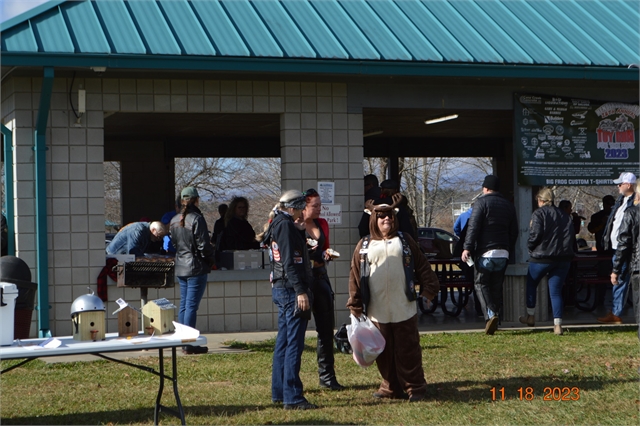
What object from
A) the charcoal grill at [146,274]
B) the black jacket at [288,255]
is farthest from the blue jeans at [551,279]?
the charcoal grill at [146,274]

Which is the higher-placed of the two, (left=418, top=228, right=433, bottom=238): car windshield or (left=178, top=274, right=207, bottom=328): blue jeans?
(left=418, top=228, right=433, bottom=238): car windshield

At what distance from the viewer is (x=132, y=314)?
641 centimetres

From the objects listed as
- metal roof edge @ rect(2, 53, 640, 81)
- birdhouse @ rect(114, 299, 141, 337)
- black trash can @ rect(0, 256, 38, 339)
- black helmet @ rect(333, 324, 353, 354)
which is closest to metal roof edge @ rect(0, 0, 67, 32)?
metal roof edge @ rect(2, 53, 640, 81)

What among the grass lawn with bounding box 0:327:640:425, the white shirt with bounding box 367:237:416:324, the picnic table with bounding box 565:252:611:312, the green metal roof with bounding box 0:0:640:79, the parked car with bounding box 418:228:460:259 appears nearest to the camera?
the grass lawn with bounding box 0:327:640:425

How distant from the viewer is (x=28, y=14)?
10500mm

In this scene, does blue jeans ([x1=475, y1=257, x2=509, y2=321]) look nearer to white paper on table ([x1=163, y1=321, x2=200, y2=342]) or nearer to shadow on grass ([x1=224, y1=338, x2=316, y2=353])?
shadow on grass ([x1=224, y1=338, x2=316, y2=353])

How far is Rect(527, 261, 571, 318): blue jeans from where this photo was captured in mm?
10969

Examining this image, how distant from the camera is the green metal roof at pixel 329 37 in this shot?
1023 cm

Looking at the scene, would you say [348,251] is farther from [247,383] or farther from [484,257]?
[247,383]

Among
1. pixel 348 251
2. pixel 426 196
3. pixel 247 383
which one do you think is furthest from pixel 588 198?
pixel 247 383

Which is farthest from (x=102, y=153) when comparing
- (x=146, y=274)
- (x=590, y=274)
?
(x=590, y=274)

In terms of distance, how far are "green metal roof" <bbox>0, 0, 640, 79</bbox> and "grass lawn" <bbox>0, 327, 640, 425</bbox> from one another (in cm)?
348

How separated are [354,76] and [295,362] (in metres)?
5.50

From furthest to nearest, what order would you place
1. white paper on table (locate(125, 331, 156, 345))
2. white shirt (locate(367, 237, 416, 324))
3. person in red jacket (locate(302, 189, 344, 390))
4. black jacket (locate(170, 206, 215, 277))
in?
black jacket (locate(170, 206, 215, 277)) → person in red jacket (locate(302, 189, 344, 390)) → white shirt (locate(367, 237, 416, 324)) → white paper on table (locate(125, 331, 156, 345))
